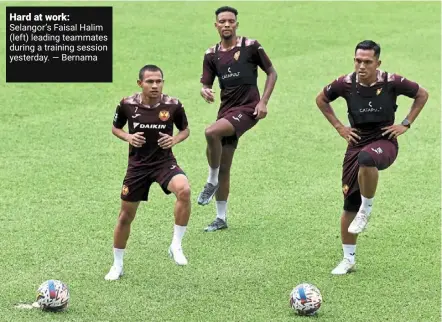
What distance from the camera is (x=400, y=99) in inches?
824

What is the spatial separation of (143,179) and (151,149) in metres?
0.35

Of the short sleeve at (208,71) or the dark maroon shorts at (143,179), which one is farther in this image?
the short sleeve at (208,71)

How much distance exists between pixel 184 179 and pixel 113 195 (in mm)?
3804

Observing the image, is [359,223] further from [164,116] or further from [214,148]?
[214,148]

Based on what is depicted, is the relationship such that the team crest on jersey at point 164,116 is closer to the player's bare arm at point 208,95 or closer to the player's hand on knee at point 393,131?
the player's bare arm at point 208,95

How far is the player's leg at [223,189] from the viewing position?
1345 centimetres

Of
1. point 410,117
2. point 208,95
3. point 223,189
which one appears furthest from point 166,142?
point 410,117

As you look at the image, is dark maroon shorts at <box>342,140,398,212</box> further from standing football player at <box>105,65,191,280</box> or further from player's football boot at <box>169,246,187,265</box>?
player's football boot at <box>169,246,187,265</box>

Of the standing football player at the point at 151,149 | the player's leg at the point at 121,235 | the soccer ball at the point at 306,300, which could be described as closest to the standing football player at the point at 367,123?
the soccer ball at the point at 306,300

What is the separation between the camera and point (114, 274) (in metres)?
11.3

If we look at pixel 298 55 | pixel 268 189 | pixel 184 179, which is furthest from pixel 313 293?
pixel 298 55

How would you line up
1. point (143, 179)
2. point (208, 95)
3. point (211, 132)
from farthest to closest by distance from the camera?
point (208, 95) → point (211, 132) → point (143, 179)

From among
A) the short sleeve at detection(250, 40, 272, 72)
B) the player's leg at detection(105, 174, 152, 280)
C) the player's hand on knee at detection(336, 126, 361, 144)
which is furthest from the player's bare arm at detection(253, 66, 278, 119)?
the player's leg at detection(105, 174, 152, 280)

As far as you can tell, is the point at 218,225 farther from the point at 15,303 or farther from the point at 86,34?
the point at 86,34
